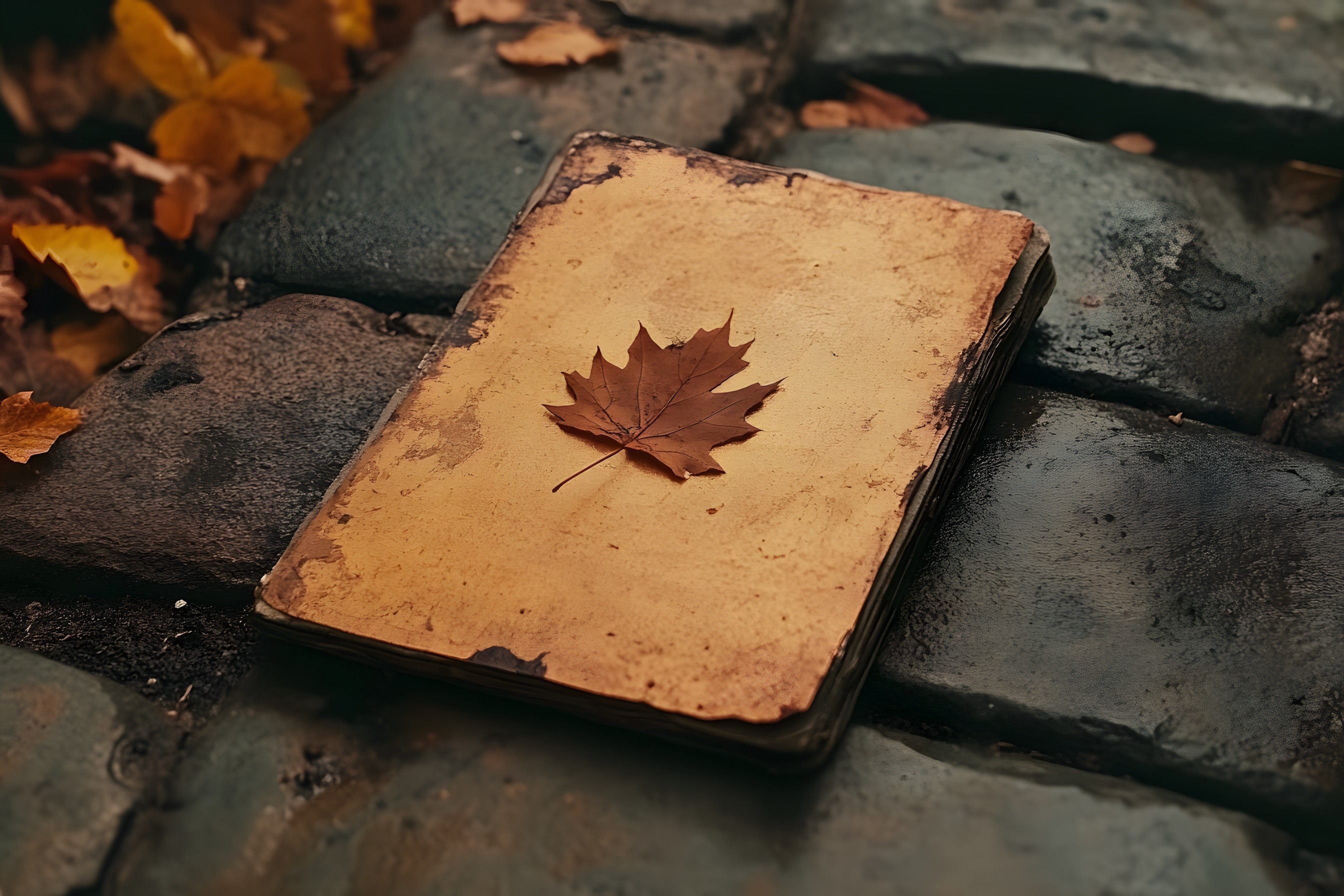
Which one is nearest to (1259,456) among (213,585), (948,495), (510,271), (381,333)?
(948,495)

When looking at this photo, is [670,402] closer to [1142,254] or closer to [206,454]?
[206,454]

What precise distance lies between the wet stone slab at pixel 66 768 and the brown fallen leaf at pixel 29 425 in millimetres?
347

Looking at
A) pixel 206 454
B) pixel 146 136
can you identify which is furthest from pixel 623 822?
pixel 146 136

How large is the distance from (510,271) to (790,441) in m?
0.56

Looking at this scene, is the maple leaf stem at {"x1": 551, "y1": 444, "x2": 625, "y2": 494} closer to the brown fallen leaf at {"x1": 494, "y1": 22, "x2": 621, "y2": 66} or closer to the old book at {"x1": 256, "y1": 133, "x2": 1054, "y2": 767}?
the old book at {"x1": 256, "y1": 133, "x2": 1054, "y2": 767}

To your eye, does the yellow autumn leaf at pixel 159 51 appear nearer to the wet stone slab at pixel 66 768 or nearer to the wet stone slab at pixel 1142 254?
the wet stone slab at pixel 1142 254

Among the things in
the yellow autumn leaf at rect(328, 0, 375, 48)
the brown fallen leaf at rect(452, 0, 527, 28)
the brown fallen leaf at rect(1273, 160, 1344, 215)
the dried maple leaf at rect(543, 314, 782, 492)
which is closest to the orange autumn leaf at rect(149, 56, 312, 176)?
the yellow autumn leaf at rect(328, 0, 375, 48)

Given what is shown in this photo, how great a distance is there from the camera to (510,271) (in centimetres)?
172

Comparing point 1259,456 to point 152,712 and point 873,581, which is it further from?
point 152,712

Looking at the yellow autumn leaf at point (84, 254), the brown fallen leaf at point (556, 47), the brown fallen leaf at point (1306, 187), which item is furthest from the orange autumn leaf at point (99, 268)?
the brown fallen leaf at point (1306, 187)

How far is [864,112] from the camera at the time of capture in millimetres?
2387

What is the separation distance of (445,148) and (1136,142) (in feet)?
4.73

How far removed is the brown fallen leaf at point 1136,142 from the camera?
2250mm

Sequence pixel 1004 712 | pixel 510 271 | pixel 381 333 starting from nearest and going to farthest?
pixel 1004 712 → pixel 510 271 → pixel 381 333
